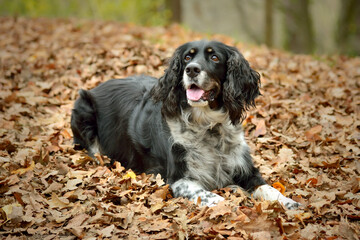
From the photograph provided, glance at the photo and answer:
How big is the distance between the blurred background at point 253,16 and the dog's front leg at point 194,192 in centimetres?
990

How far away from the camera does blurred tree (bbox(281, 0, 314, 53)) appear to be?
51.0 feet

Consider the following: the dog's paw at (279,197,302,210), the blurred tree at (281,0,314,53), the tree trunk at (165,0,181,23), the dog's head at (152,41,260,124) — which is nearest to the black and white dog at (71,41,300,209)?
the dog's head at (152,41,260,124)

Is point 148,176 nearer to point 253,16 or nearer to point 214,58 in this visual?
point 214,58

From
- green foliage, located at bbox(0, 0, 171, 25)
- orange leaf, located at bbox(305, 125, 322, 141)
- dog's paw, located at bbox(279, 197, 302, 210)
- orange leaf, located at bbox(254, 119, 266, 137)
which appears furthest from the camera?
green foliage, located at bbox(0, 0, 171, 25)

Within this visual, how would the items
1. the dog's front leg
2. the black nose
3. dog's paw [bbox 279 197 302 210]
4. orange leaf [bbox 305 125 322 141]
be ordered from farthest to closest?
orange leaf [bbox 305 125 322 141], the black nose, the dog's front leg, dog's paw [bbox 279 197 302 210]

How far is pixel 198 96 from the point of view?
454 centimetres

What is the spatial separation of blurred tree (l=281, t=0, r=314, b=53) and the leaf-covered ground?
632 centimetres

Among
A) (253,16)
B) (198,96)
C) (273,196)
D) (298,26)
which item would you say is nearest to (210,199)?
(273,196)

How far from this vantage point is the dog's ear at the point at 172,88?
4844 mm

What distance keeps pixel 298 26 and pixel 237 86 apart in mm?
12229

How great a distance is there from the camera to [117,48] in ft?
29.1

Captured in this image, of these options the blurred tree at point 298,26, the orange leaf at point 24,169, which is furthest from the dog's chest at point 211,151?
the blurred tree at point 298,26

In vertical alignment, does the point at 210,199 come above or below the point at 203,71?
below

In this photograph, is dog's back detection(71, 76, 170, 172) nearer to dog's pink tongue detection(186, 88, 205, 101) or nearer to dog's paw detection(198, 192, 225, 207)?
dog's pink tongue detection(186, 88, 205, 101)
